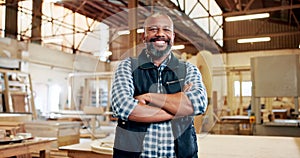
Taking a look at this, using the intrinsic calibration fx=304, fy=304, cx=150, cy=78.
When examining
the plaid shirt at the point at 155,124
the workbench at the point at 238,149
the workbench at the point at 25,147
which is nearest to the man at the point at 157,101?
the plaid shirt at the point at 155,124

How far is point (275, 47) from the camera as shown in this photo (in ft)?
40.2

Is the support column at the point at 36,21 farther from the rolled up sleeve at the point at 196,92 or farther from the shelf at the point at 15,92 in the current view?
the rolled up sleeve at the point at 196,92

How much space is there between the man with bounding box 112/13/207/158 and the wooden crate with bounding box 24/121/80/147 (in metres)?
3.91

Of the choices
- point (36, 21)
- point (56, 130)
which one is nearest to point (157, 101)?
point (56, 130)

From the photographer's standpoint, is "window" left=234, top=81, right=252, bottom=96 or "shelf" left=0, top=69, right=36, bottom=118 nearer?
"shelf" left=0, top=69, right=36, bottom=118

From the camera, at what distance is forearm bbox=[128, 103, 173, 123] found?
1171 millimetres

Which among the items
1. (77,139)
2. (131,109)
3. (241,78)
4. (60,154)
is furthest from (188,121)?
(241,78)

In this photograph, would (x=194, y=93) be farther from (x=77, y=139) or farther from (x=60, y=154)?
(x=77, y=139)

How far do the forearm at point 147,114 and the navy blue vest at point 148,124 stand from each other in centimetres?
4

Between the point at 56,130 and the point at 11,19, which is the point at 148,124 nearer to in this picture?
the point at 56,130

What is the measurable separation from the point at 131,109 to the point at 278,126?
3848 mm

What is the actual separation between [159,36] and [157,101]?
0.27m

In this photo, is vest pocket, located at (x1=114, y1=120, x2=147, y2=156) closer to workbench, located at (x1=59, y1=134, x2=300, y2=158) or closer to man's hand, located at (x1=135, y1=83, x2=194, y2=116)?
man's hand, located at (x1=135, y1=83, x2=194, y2=116)

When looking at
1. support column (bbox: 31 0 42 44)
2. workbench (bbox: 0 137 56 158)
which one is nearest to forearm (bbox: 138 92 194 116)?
workbench (bbox: 0 137 56 158)
